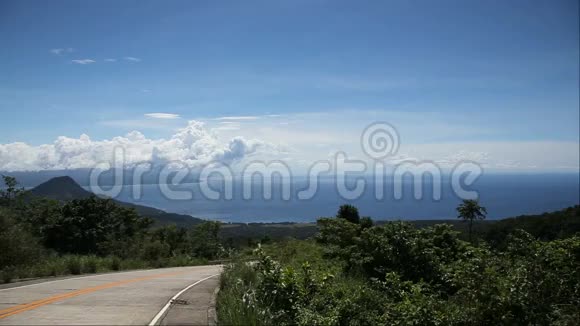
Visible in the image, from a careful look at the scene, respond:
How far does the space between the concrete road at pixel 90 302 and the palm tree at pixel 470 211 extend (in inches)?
1374

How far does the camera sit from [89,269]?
2098cm

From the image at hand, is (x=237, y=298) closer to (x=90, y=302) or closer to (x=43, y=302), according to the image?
(x=90, y=302)

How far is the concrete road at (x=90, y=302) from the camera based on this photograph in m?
9.30

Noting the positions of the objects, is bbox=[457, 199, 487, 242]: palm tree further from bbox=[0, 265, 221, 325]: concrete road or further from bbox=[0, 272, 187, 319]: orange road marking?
bbox=[0, 272, 187, 319]: orange road marking

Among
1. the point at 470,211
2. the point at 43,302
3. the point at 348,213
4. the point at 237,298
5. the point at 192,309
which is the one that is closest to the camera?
the point at 237,298

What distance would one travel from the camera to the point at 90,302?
11.4 meters

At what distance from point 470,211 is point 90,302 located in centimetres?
4090

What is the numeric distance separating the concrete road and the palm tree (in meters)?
34.9

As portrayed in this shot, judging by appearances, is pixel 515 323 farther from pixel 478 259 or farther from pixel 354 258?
pixel 354 258

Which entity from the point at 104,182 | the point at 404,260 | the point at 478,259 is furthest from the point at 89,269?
the point at 104,182

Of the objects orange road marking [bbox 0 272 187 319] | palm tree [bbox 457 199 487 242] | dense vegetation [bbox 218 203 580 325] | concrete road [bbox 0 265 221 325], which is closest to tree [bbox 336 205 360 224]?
palm tree [bbox 457 199 487 242]

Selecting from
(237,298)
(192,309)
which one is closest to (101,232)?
(192,309)

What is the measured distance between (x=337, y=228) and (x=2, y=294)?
1352 cm

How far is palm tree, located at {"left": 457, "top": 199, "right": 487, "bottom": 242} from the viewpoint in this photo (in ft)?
146
